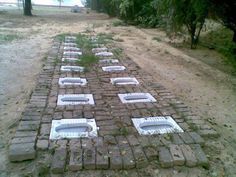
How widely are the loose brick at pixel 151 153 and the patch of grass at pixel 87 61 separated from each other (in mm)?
2842

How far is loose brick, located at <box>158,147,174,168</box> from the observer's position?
239 centimetres

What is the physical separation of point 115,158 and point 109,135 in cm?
40

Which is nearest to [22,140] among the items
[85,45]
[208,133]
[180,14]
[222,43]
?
[208,133]

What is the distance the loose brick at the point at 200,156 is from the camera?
2.44m

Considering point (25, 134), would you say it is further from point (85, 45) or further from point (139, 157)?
point (85, 45)

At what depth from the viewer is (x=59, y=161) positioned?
2.32 metres

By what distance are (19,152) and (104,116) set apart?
3.48 feet

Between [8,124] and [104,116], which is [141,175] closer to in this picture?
[104,116]

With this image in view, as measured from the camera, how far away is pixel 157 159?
2455 mm

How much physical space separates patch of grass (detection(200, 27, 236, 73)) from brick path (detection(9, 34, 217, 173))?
3.40m

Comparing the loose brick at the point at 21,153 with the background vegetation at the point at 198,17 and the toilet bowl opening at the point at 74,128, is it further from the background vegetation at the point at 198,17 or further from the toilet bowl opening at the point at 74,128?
the background vegetation at the point at 198,17

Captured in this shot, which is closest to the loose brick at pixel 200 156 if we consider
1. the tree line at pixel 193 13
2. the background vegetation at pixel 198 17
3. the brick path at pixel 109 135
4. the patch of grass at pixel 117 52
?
the brick path at pixel 109 135

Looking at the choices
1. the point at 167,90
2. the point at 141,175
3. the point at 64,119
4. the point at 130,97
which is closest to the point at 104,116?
the point at 64,119

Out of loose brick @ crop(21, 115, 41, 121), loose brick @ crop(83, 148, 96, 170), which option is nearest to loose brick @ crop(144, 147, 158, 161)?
loose brick @ crop(83, 148, 96, 170)
